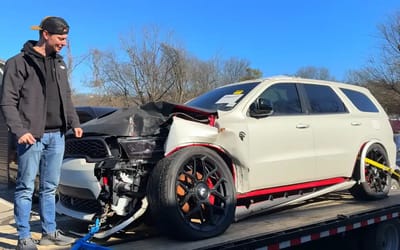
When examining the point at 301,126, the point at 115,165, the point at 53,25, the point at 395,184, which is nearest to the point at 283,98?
the point at 301,126

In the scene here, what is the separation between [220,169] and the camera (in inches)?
172

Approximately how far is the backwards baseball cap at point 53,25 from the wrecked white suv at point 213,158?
90 centimetres

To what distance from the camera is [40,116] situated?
3.72 m

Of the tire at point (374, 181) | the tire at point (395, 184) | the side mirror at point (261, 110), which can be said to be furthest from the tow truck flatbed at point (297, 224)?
the side mirror at point (261, 110)

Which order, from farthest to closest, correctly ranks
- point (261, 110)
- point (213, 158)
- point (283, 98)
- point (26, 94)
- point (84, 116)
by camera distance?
point (84, 116) < point (283, 98) < point (261, 110) < point (213, 158) < point (26, 94)

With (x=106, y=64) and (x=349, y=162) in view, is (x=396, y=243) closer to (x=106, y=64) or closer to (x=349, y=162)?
(x=349, y=162)

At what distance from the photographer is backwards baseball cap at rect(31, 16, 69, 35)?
3.74 meters

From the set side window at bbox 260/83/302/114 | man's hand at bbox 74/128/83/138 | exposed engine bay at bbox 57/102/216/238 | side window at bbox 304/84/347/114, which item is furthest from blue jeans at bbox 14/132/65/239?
side window at bbox 304/84/347/114

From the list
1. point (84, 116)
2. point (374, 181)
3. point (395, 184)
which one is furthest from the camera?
point (84, 116)

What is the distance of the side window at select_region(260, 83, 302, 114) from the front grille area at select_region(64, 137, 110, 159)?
6.31ft

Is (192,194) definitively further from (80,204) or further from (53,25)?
(53,25)

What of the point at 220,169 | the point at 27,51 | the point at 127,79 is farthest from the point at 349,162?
the point at 127,79

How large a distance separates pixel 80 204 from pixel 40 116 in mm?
1026

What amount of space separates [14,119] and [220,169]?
6.03ft
